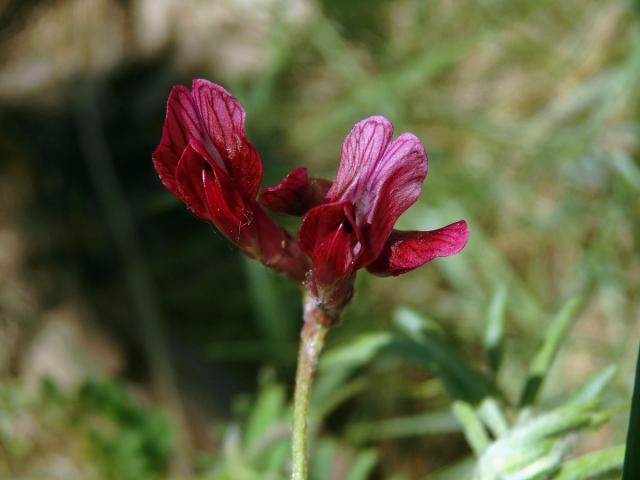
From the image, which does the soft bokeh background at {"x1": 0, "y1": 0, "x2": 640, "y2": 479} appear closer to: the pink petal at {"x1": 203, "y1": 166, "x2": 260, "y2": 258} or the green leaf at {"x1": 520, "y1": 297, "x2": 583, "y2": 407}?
the green leaf at {"x1": 520, "y1": 297, "x2": 583, "y2": 407}

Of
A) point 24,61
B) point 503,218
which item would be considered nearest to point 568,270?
point 503,218

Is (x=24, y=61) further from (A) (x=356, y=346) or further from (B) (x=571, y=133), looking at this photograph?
(A) (x=356, y=346)

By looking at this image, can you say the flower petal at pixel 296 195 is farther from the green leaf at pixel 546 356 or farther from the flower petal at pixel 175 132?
the green leaf at pixel 546 356

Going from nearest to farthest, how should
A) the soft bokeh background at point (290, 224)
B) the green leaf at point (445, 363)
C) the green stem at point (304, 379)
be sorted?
the green stem at point (304, 379)
the green leaf at point (445, 363)
the soft bokeh background at point (290, 224)

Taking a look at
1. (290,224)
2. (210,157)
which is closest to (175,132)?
(210,157)

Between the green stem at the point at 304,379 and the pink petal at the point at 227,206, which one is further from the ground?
the pink petal at the point at 227,206

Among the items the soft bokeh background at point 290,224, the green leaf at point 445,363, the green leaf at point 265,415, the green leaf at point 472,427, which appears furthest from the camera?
the soft bokeh background at point 290,224

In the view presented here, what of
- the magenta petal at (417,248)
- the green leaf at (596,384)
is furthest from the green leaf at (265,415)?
the magenta petal at (417,248)

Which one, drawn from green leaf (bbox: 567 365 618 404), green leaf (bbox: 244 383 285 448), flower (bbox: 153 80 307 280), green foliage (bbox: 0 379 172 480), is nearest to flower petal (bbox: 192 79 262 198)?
flower (bbox: 153 80 307 280)
